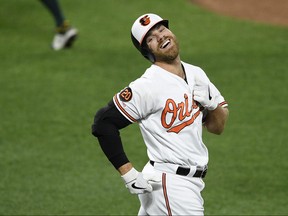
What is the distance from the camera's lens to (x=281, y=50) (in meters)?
11.3

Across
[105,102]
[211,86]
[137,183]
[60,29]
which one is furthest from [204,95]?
[60,29]

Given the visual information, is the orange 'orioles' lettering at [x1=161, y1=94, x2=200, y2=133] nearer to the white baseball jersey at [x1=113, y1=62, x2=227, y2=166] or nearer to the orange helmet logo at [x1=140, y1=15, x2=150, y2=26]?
the white baseball jersey at [x1=113, y1=62, x2=227, y2=166]

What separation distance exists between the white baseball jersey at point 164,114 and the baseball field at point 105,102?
1.96m

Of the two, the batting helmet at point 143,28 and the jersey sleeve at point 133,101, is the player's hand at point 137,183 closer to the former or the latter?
the jersey sleeve at point 133,101

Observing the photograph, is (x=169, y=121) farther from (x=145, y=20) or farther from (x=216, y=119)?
(x=145, y=20)

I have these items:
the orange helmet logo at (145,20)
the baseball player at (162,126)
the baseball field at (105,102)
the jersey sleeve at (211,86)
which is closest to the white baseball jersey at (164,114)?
the baseball player at (162,126)

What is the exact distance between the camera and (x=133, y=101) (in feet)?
15.7

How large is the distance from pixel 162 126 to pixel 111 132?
0.32m

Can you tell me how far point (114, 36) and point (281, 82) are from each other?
314 centimetres

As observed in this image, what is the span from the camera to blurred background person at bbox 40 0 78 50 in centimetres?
1134

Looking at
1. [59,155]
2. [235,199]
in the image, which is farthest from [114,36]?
[235,199]

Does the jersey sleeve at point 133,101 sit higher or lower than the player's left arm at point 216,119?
higher

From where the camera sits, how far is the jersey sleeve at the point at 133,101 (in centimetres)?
480

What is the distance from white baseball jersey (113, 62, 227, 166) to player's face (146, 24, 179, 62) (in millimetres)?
97
